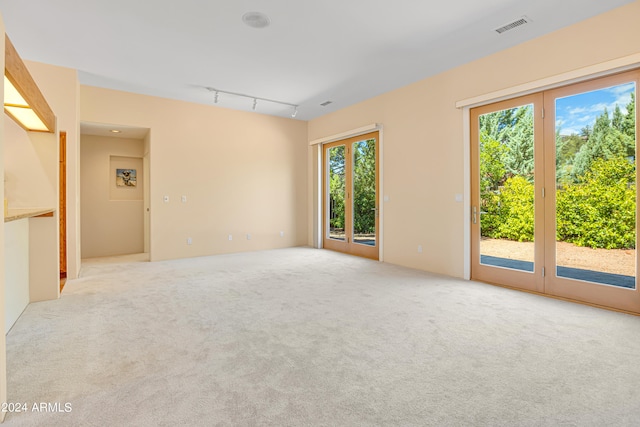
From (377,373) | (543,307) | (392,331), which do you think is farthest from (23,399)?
(543,307)

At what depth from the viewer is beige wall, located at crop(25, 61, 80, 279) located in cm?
469

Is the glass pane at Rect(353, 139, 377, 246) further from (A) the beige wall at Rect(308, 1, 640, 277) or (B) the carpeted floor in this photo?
(B) the carpeted floor

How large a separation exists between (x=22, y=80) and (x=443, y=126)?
4.69 m

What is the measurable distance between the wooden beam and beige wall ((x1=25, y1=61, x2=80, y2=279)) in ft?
6.10

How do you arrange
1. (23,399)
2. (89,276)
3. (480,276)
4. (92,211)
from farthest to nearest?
(92,211) < (89,276) < (480,276) < (23,399)

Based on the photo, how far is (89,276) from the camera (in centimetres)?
491

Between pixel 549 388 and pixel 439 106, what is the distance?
4032 millimetres

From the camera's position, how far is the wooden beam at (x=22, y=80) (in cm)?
193

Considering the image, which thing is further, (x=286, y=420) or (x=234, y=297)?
(x=234, y=297)

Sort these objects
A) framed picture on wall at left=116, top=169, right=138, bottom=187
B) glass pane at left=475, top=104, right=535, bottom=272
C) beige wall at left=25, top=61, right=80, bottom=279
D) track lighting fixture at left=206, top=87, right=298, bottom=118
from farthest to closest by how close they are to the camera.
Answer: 1. framed picture on wall at left=116, top=169, right=138, bottom=187
2. track lighting fixture at left=206, top=87, right=298, bottom=118
3. beige wall at left=25, top=61, right=80, bottom=279
4. glass pane at left=475, top=104, right=535, bottom=272

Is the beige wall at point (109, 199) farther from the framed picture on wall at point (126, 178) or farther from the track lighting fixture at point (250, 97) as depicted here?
the track lighting fixture at point (250, 97)

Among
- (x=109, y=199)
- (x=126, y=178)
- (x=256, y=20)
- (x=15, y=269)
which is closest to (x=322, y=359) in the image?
(x=15, y=269)

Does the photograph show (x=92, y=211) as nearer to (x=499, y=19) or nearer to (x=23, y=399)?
(x=23, y=399)

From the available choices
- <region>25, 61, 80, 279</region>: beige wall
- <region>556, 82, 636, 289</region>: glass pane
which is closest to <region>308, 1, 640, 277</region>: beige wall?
<region>556, 82, 636, 289</region>: glass pane
